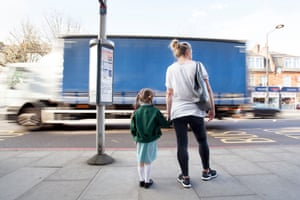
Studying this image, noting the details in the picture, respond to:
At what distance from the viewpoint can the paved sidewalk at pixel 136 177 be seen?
254 centimetres

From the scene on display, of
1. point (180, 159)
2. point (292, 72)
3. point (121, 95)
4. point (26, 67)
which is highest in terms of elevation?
point (292, 72)

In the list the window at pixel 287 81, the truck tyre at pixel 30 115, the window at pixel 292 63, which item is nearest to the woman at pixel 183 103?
the truck tyre at pixel 30 115

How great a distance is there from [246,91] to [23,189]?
7.70m

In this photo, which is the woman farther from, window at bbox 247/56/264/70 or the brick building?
window at bbox 247/56/264/70

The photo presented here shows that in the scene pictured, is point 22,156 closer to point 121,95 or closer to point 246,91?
point 121,95

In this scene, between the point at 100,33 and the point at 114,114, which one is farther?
the point at 114,114

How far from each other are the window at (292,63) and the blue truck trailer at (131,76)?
31.8m

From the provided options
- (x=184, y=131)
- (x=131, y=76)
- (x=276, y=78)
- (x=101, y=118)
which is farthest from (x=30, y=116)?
(x=276, y=78)

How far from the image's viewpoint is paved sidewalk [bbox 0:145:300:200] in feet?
8.32

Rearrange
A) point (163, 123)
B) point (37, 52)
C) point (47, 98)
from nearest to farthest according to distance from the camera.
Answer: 1. point (163, 123)
2. point (47, 98)
3. point (37, 52)

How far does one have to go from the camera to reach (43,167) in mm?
3645

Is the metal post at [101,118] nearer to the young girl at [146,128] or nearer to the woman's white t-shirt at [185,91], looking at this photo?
the young girl at [146,128]

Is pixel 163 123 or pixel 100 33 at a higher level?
pixel 100 33

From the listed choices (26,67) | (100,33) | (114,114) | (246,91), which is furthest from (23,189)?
(246,91)
